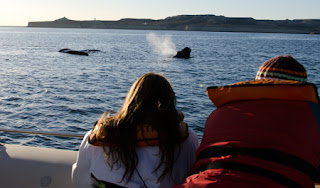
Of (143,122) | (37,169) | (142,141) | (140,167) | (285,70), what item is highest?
(285,70)

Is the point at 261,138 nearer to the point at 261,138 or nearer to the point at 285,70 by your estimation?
the point at 261,138

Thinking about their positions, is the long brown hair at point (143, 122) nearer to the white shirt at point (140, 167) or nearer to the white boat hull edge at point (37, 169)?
the white shirt at point (140, 167)

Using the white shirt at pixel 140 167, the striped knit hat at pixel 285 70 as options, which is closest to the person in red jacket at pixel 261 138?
the striped knit hat at pixel 285 70

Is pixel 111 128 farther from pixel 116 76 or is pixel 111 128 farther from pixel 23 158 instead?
pixel 116 76

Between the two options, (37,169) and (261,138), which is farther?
(37,169)

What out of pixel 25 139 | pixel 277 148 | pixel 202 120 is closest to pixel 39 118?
pixel 25 139

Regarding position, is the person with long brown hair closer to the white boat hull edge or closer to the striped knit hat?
the striped knit hat

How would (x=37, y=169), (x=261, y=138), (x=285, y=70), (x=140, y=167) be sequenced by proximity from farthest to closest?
(x=37, y=169), (x=140, y=167), (x=285, y=70), (x=261, y=138)

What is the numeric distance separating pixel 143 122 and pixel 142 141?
118 mm

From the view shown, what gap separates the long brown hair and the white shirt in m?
0.04

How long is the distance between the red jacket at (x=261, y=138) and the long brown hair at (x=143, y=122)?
0.28 meters

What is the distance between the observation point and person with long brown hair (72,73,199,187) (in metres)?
2.17

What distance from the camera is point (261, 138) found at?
1.77m

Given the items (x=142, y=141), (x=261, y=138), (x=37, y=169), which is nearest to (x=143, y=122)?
(x=142, y=141)
